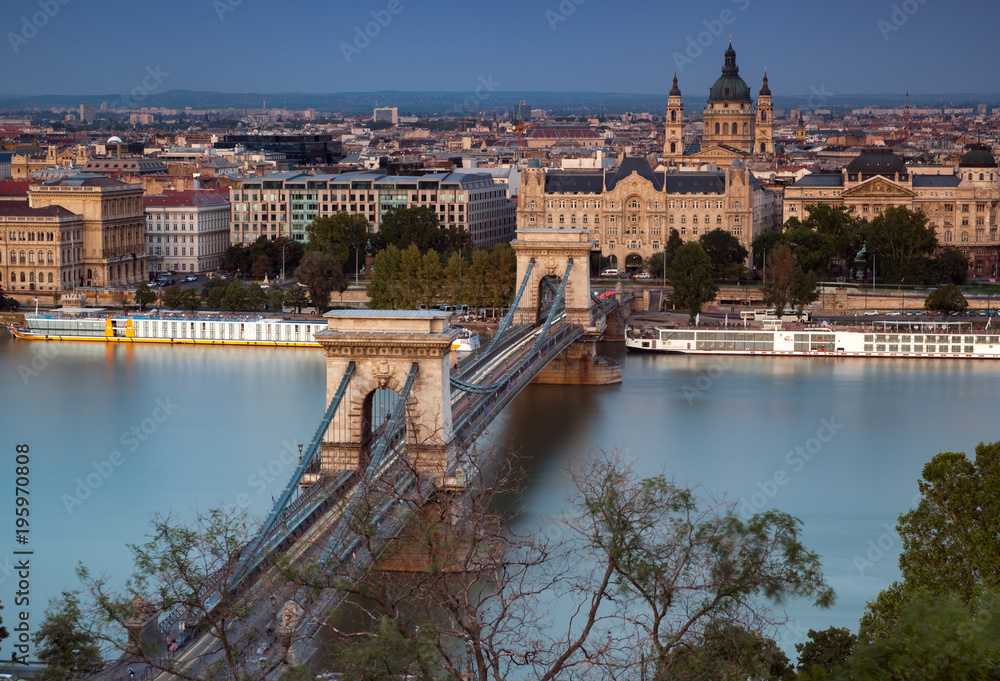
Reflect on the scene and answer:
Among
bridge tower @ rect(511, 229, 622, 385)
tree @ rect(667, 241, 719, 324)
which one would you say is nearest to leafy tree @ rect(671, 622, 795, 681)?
bridge tower @ rect(511, 229, 622, 385)

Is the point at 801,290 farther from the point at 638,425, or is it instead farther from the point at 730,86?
the point at 730,86

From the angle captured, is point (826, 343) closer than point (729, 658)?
No

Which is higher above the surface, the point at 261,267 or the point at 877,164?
the point at 877,164

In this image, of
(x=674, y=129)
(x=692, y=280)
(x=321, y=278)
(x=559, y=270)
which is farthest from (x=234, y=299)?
(x=674, y=129)

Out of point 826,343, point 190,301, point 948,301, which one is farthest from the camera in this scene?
point 190,301

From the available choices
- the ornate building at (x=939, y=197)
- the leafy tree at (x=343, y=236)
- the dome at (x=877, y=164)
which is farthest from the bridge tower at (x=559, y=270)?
the dome at (x=877, y=164)
